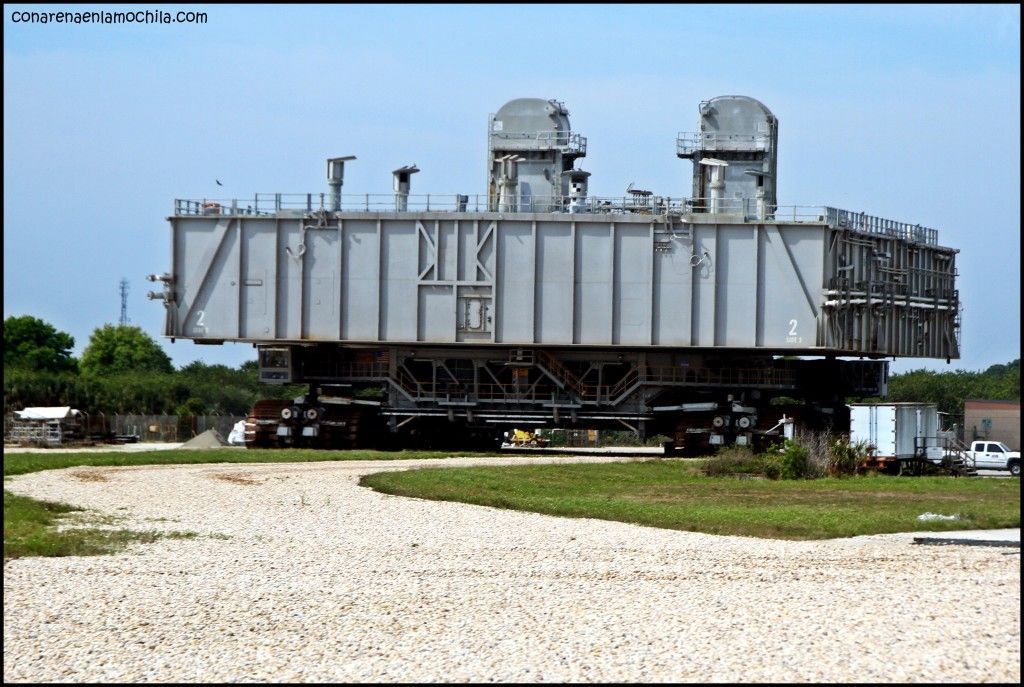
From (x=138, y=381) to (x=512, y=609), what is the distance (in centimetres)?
7731

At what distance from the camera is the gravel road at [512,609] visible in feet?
46.6

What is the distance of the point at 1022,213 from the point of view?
13742mm

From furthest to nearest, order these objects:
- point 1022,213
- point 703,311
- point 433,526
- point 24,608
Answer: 1. point 703,311
2. point 433,526
3. point 24,608
4. point 1022,213

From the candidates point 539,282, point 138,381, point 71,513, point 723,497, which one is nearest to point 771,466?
point 723,497

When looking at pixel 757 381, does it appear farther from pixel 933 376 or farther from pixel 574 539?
pixel 933 376

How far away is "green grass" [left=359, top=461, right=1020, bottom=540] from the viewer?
26828 mm

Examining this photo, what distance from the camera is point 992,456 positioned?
60781mm

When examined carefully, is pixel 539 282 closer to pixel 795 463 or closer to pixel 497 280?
pixel 497 280

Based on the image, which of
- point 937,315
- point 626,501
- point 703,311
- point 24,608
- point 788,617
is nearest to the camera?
point 788,617

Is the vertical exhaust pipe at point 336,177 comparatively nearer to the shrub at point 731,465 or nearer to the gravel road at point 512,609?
the shrub at point 731,465

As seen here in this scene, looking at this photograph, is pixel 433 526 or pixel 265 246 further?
pixel 265 246

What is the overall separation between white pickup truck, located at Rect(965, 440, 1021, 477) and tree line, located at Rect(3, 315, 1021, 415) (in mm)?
6472

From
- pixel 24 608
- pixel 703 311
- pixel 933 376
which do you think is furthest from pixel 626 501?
pixel 933 376

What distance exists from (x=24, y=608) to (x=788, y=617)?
354 inches
